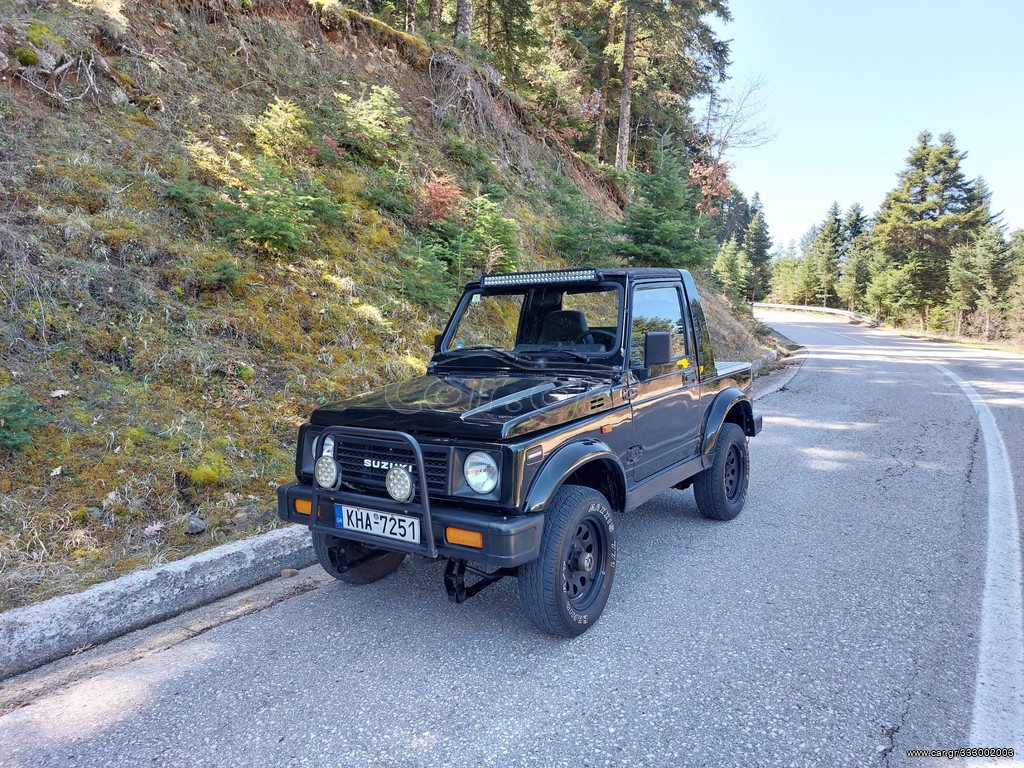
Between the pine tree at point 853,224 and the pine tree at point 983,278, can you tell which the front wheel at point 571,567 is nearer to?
the pine tree at point 983,278

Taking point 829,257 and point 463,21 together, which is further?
point 829,257

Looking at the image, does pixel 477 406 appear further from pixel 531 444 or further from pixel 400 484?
pixel 400 484

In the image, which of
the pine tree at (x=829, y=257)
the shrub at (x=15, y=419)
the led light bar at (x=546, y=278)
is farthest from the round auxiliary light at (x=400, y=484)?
the pine tree at (x=829, y=257)

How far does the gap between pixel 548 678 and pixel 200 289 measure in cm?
537

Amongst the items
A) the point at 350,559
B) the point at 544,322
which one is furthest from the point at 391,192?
the point at 350,559

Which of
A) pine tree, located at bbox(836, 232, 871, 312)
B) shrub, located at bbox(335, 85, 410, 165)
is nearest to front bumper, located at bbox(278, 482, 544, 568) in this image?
shrub, located at bbox(335, 85, 410, 165)

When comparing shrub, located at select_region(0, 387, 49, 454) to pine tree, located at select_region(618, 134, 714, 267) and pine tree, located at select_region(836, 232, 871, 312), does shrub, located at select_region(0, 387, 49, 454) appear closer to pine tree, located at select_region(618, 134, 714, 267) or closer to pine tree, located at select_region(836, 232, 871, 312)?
pine tree, located at select_region(618, 134, 714, 267)

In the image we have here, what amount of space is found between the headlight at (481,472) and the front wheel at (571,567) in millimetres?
371

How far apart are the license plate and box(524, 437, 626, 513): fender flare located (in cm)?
60

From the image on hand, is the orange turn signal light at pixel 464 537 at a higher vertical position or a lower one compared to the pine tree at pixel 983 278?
lower

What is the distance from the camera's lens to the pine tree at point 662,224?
11656mm

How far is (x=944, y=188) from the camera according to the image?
4066cm

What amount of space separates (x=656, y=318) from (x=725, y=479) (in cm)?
165

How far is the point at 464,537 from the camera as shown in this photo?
2926 millimetres
